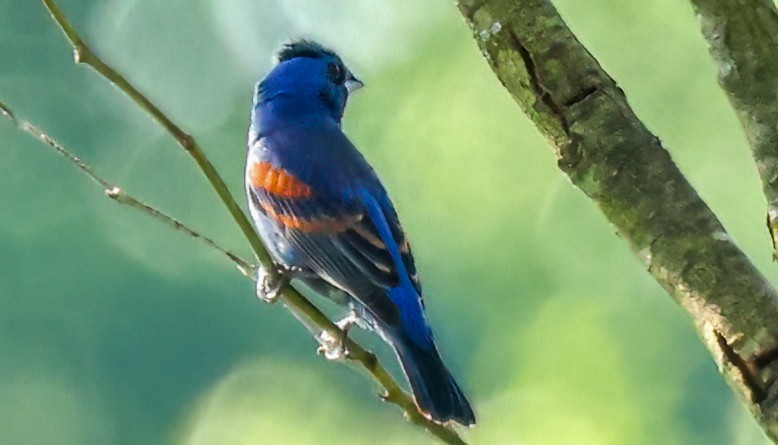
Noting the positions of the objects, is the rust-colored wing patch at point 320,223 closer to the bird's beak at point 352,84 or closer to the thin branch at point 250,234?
the thin branch at point 250,234

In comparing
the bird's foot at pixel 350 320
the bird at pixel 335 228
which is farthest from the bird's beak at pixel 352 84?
the bird's foot at pixel 350 320

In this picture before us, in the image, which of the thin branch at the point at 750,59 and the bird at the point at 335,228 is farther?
the bird at the point at 335,228

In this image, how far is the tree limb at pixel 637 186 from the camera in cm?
182

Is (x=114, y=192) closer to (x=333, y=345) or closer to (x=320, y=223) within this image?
(x=333, y=345)

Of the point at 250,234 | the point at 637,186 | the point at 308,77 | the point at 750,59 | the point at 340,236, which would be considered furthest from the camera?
the point at 308,77

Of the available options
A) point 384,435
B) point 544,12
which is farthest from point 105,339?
point 544,12

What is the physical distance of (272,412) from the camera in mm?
4152

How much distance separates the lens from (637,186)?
6.54 ft

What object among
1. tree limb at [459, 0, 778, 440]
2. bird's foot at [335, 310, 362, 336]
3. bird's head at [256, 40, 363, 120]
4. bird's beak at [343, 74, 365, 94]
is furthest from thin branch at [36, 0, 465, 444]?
bird's beak at [343, 74, 365, 94]

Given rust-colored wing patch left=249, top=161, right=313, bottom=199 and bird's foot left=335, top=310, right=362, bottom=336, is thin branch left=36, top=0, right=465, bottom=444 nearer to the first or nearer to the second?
bird's foot left=335, top=310, right=362, bottom=336

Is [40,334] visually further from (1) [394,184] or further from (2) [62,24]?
(2) [62,24]

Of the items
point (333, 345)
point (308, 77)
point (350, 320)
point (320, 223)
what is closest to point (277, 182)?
point (320, 223)

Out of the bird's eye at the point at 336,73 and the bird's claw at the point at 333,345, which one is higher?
the bird's eye at the point at 336,73

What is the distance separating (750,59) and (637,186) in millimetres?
280
